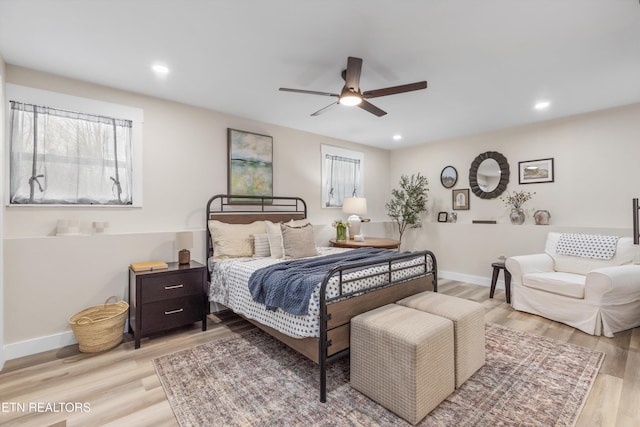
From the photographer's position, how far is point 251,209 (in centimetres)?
423

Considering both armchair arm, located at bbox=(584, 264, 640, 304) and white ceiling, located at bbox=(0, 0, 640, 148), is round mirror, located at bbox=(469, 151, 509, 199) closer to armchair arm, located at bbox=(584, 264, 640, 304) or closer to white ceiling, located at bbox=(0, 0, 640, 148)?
white ceiling, located at bbox=(0, 0, 640, 148)

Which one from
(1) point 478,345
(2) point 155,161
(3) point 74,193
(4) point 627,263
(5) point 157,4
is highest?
(5) point 157,4

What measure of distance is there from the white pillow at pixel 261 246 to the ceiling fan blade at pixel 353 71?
2.00 metres

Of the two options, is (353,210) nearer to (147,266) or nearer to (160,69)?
(147,266)

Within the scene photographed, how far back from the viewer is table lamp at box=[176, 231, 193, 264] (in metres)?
3.21

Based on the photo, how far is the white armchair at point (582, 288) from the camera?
118 inches

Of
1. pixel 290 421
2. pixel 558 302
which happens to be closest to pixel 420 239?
pixel 558 302

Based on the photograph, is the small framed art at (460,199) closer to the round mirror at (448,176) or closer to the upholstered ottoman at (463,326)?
the round mirror at (448,176)

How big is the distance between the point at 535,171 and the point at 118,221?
5642 millimetres

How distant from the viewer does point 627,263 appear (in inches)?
133

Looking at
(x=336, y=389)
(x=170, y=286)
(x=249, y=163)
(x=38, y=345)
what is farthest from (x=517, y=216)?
(x=38, y=345)

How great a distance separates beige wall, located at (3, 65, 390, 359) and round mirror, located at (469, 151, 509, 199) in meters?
3.09

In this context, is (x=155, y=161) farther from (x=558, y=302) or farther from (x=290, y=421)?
(x=558, y=302)

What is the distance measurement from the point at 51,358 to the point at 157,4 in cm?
302
